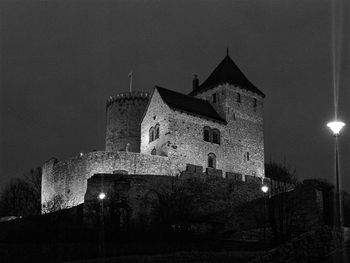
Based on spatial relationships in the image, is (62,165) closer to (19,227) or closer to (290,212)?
(19,227)

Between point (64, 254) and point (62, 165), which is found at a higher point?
point (62, 165)

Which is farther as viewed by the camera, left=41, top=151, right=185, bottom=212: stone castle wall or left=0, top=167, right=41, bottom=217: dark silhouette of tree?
left=0, top=167, right=41, bottom=217: dark silhouette of tree

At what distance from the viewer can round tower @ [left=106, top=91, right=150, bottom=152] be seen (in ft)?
166

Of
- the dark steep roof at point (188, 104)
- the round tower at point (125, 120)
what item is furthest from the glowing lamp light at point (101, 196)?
the round tower at point (125, 120)

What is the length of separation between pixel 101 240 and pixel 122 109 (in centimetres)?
2547

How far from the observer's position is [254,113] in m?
50.0

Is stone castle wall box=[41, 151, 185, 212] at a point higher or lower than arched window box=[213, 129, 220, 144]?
lower

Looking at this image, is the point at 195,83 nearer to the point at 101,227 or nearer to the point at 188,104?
the point at 188,104

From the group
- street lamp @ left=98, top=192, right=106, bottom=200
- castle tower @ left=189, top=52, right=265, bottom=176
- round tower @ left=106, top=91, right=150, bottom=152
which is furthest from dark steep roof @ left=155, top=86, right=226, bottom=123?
street lamp @ left=98, top=192, right=106, bottom=200

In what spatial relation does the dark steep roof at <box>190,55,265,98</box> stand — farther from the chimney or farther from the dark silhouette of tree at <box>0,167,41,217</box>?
the dark silhouette of tree at <box>0,167,41,217</box>

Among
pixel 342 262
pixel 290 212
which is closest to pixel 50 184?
pixel 290 212

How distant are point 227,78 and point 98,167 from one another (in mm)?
15428

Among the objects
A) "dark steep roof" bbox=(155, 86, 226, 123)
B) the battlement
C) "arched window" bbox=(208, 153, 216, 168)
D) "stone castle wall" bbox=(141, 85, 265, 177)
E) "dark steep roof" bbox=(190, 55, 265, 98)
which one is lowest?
"arched window" bbox=(208, 153, 216, 168)

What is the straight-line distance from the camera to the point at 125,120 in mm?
51406
